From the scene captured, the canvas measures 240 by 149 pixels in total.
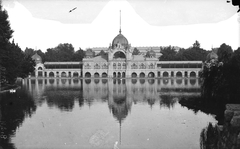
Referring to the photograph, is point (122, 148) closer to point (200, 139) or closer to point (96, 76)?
point (200, 139)

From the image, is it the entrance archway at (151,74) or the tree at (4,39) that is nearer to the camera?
the tree at (4,39)

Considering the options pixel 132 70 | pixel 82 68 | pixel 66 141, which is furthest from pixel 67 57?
pixel 66 141

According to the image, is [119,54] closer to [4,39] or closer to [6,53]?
[6,53]

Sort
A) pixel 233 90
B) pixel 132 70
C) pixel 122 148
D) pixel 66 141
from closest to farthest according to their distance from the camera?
pixel 122 148 < pixel 66 141 < pixel 233 90 < pixel 132 70

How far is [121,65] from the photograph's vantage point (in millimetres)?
100375

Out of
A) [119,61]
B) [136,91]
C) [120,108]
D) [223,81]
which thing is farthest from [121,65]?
[120,108]

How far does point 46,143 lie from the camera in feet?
54.6

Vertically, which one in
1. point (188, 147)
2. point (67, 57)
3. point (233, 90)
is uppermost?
point (67, 57)

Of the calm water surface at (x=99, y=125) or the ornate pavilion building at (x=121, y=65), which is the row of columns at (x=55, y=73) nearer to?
the ornate pavilion building at (x=121, y=65)

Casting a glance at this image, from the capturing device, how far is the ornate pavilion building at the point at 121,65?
328 ft

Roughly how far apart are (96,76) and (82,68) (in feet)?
18.4

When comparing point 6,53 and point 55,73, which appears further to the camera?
point 55,73

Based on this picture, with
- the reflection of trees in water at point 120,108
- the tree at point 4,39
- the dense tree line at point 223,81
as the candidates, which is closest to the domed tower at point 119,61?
the tree at point 4,39

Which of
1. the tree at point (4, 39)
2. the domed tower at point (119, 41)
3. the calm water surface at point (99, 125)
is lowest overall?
the calm water surface at point (99, 125)
